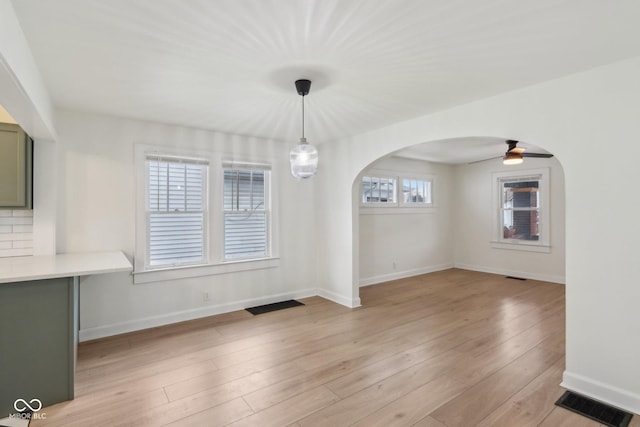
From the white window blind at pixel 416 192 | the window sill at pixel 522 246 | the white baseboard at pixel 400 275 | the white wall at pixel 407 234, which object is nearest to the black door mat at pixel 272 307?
the white baseboard at pixel 400 275

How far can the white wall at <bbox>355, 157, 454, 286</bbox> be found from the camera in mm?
6062

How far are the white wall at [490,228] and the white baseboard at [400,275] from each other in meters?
0.67

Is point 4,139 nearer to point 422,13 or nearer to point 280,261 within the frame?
point 280,261

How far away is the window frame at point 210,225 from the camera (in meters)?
3.78

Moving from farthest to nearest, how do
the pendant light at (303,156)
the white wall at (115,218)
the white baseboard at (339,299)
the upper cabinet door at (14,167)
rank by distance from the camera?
the white baseboard at (339,299), the white wall at (115,218), the upper cabinet door at (14,167), the pendant light at (303,156)

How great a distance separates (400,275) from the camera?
6.54 meters

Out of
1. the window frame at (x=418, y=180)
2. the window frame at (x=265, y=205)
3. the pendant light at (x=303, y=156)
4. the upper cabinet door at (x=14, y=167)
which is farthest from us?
the window frame at (x=418, y=180)

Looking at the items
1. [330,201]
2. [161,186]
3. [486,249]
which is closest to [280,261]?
[330,201]

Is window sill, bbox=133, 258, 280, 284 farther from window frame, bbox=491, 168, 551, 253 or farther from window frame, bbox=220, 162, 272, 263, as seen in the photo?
window frame, bbox=491, 168, 551, 253

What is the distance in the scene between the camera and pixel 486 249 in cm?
710

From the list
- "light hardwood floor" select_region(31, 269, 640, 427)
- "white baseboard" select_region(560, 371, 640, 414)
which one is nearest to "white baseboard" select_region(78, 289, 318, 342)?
"light hardwood floor" select_region(31, 269, 640, 427)

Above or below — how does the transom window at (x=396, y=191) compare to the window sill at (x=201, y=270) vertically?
above

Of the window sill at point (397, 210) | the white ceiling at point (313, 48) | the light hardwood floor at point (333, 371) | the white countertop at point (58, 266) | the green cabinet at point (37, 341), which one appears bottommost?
the light hardwood floor at point (333, 371)

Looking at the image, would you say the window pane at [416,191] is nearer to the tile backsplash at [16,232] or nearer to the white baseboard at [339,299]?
the white baseboard at [339,299]
